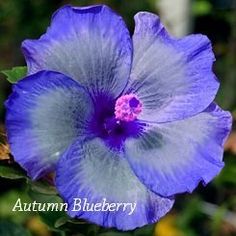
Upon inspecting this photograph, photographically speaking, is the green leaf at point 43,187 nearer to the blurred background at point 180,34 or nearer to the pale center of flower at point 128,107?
the pale center of flower at point 128,107

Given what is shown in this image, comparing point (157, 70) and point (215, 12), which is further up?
point (157, 70)

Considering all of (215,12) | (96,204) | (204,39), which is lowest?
(215,12)

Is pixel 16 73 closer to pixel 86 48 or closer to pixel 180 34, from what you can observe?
pixel 86 48

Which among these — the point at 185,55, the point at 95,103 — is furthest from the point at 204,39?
the point at 95,103

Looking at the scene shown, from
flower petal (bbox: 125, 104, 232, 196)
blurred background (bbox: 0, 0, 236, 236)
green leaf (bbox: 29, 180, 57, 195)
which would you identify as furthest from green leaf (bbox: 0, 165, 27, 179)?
blurred background (bbox: 0, 0, 236, 236)

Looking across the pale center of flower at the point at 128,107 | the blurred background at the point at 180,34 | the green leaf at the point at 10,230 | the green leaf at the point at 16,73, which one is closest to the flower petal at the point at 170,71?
the pale center of flower at the point at 128,107

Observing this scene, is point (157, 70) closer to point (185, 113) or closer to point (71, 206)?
point (185, 113)

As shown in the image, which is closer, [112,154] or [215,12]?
[112,154]
